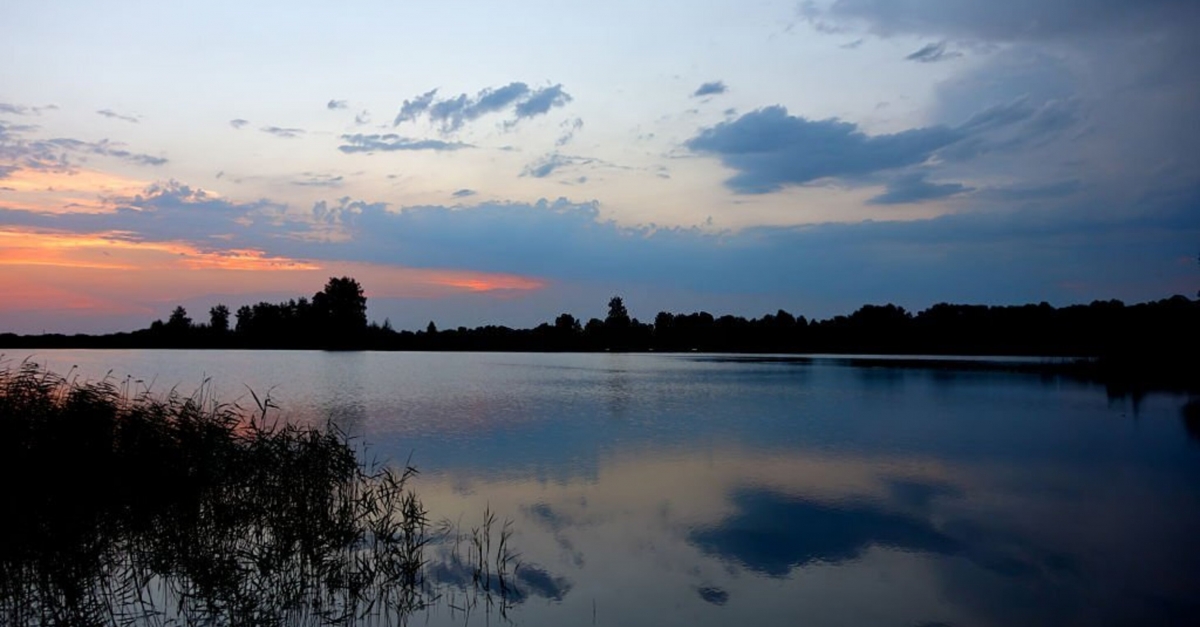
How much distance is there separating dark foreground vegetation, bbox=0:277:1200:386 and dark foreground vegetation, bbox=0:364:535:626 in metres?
53.4

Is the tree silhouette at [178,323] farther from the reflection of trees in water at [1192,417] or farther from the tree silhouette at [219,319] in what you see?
the reflection of trees in water at [1192,417]

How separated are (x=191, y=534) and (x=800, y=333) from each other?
415ft

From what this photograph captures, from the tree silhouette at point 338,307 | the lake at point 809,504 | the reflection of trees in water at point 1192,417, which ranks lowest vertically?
the lake at point 809,504

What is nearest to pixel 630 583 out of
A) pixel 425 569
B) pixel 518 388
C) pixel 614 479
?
pixel 425 569

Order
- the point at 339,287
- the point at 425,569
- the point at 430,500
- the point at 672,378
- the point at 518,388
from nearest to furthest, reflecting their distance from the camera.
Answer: the point at 425,569 < the point at 430,500 < the point at 518,388 < the point at 672,378 < the point at 339,287

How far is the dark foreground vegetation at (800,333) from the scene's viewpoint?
54906 mm

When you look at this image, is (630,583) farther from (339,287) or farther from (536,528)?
(339,287)

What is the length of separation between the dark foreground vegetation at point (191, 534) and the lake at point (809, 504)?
1.07 m

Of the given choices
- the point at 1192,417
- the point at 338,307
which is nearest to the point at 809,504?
the point at 1192,417

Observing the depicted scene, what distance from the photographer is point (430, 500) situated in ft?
44.4

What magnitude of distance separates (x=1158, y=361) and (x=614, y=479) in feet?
179

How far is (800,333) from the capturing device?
12938 cm

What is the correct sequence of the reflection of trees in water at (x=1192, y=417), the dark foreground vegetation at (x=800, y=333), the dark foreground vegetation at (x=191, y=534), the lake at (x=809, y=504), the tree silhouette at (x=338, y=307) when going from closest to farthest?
the dark foreground vegetation at (x=191, y=534) < the lake at (x=809, y=504) < the reflection of trees in water at (x=1192, y=417) < the dark foreground vegetation at (x=800, y=333) < the tree silhouette at (x=338, y=307)

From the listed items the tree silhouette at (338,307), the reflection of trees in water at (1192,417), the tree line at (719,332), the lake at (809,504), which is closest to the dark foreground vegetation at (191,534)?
the lake at (809,504)
